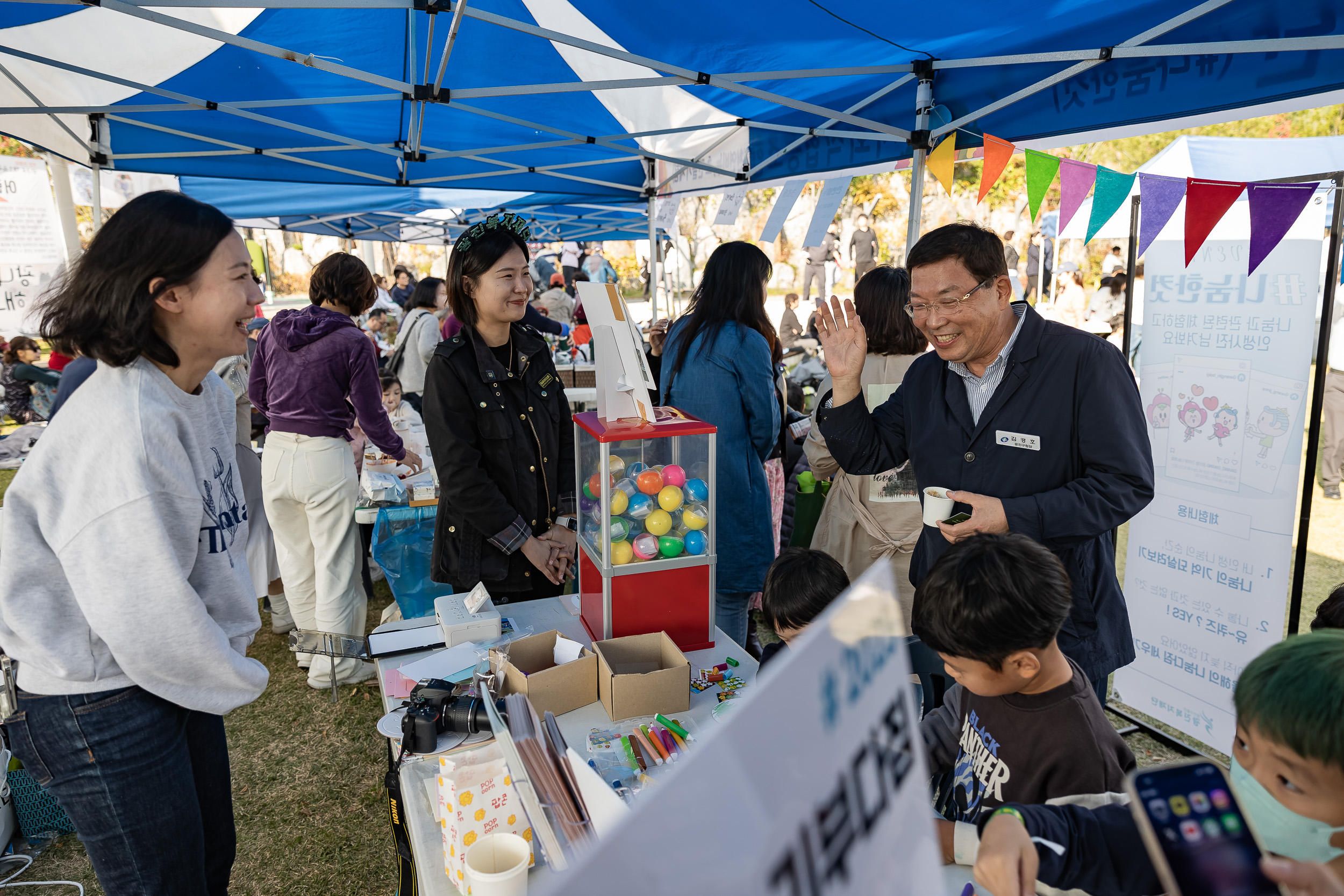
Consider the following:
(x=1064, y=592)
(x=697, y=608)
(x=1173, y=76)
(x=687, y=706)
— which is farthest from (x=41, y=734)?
(x=1173, y=76)

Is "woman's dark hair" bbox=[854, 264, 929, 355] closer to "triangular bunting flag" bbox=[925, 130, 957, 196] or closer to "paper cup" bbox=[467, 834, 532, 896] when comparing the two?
"triangular bunting flag" bbox=[925, 130, 957, 196]

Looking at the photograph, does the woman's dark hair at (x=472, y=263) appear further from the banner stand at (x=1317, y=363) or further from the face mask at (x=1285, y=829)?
the banner stand at (x=1317, y=363)

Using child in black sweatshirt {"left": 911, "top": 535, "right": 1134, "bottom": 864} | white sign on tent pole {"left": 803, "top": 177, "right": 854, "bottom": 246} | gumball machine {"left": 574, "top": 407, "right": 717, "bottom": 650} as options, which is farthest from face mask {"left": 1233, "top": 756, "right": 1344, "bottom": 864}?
white sign on tent pole {"left": 803, "top": 177, "right": 854, "bottom": 246}

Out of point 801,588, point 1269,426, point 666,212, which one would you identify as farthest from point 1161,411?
point 666,212

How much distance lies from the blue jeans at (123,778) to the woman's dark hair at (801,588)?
4.54ft

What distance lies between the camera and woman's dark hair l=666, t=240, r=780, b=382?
2793 millimetres

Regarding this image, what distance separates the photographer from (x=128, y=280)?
4.18 feet

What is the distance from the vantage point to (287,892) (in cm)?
244

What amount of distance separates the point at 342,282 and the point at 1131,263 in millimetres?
3296

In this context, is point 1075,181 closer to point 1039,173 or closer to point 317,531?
point 1039,173

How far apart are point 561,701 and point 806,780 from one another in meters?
1.41

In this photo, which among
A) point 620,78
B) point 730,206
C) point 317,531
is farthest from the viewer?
point 730,206

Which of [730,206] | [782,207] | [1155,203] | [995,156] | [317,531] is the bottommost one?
[317,531]

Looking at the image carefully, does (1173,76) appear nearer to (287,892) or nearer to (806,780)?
(806,780)
